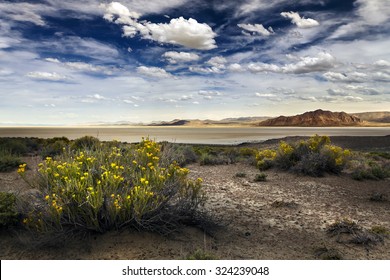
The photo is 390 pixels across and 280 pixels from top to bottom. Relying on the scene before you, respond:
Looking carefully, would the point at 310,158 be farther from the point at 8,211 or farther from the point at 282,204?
the point at 8,211

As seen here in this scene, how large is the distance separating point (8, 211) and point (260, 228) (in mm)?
4159

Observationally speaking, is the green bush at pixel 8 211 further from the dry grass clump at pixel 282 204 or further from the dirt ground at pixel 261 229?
the dry grass clump at pixel 282 204

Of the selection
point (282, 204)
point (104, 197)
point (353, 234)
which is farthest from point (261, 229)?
point (104, 197)

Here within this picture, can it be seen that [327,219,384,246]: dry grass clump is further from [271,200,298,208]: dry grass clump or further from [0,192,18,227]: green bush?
[0,192,18,227]: green bush

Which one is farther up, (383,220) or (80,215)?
(80,215)

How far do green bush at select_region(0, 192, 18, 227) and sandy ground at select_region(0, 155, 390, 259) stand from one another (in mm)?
192

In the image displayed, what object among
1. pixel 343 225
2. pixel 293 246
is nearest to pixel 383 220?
pixel 343 225

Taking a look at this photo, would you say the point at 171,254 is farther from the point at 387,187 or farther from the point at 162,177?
the point at 387,187

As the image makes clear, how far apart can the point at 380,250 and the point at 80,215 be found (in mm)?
4583

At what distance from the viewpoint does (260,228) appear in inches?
238

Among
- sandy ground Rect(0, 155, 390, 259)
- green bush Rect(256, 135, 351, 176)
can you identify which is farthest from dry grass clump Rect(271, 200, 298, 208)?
green bush Rect(256, 135, 351, 176)

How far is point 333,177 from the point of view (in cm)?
1061

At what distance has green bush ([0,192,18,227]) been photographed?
5062mm

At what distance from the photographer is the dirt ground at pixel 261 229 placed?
466 centimetres
